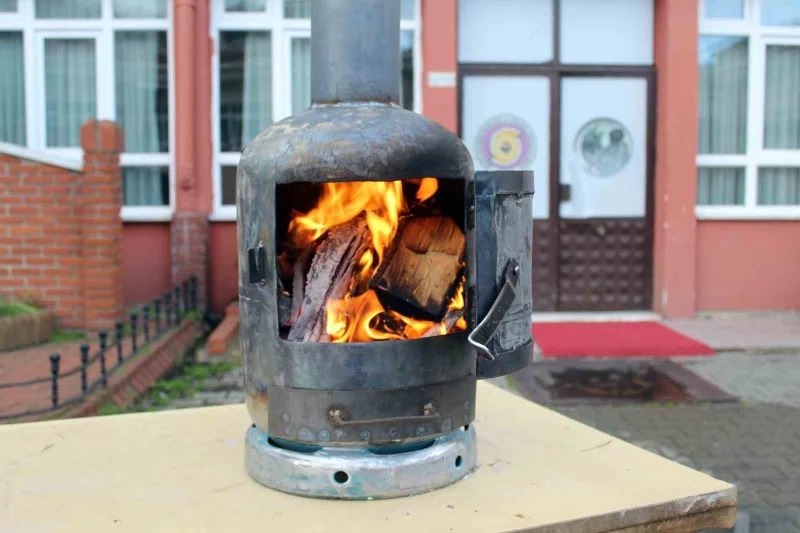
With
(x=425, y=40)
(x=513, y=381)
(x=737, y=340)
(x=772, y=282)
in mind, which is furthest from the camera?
(x=772, y=282)

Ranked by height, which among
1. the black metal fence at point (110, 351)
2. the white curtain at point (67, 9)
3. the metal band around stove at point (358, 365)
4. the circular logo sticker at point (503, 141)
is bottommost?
the black metal fence at point (110, 351)

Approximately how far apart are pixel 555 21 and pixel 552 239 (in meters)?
2.44

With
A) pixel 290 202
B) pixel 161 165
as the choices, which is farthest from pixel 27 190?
pixel 290 202

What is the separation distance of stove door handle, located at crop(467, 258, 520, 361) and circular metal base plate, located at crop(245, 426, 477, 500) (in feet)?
1.31

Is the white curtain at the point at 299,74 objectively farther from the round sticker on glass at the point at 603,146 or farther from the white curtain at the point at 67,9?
the round sticker on glass at the point at 603,146

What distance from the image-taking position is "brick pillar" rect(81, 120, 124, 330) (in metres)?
7.38

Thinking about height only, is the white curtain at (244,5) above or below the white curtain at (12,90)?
above

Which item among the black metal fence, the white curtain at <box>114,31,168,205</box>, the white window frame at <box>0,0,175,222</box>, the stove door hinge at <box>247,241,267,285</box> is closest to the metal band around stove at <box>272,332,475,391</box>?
the stove door hinge at <box>247,241,267,285</box>

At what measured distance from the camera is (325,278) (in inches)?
117

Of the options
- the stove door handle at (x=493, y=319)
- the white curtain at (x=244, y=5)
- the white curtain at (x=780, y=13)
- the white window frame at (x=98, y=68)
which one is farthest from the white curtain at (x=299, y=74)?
the stove door handle at (x=493, y=319)

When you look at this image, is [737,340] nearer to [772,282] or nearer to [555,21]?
[772,282]

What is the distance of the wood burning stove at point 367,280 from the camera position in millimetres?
2818

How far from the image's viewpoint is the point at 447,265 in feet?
9.85

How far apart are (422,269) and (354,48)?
0.82 meters
